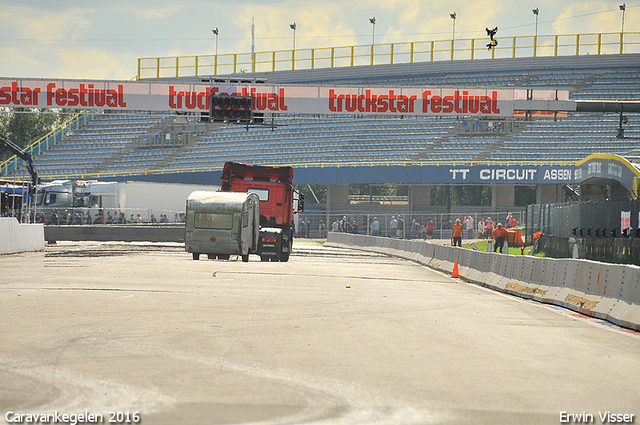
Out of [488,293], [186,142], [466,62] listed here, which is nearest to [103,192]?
[186,142]

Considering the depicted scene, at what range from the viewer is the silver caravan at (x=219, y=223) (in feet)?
85.0

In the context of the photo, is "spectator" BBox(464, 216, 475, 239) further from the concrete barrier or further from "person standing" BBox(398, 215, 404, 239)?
the concrete barrier

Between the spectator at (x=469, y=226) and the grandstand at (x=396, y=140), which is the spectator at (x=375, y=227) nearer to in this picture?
the grandstand at (x=396, y=140)

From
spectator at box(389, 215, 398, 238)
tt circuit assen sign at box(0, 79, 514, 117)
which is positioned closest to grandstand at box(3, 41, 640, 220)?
spectator at box(389, 215, 398, 238)

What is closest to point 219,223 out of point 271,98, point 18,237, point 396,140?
point 18,237

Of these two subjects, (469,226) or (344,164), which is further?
(344,164)

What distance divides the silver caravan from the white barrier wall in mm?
6329

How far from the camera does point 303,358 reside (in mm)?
7902

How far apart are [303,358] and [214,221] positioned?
18.5m

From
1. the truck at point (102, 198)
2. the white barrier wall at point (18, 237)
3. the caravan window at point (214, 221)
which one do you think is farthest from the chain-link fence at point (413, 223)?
the caravan window at point (214, 221)

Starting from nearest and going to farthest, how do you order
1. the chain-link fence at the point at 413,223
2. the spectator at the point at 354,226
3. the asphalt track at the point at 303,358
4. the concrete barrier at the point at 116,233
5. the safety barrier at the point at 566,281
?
the asphalt track at the point at 303,358 < the safety barrier at the point at 566,281 < the concrete barrier at the point at 116,233 < the chain-link fence at the point at 413,223 < the spectator at the point at 354,226

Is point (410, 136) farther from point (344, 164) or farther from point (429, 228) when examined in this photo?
point (429, 228)

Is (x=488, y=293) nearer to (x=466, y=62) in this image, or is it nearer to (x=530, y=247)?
(x=530, y=247)

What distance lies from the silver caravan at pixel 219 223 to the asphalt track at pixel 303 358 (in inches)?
419
